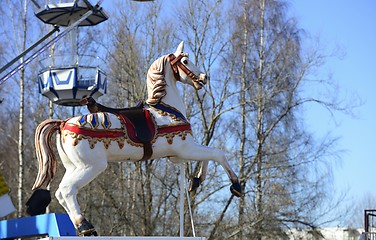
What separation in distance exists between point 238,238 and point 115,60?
5.65 metres

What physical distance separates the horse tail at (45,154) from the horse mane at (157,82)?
948 mm

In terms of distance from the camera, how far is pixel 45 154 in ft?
23.5

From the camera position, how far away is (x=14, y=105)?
23484 mm

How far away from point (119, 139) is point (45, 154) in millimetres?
753

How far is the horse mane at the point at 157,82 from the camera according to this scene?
734cm

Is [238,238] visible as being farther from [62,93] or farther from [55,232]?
[55,232]

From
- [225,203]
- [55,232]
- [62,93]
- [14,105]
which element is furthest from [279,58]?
[55,232]

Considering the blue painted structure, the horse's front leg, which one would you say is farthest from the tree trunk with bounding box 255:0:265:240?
the horse's front leg

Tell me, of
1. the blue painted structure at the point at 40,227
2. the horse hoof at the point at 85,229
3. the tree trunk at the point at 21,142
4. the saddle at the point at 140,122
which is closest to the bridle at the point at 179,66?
the saddle at the point at 140,122

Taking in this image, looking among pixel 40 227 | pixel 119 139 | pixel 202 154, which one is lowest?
pixel 40 227

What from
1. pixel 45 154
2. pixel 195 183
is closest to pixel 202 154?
pixel 195 183

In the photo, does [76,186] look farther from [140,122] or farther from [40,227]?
[40,227]

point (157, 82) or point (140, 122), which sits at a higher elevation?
point (157, 82)

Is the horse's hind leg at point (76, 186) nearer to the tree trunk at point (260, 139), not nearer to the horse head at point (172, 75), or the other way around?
the horse head at point (172, 75)
